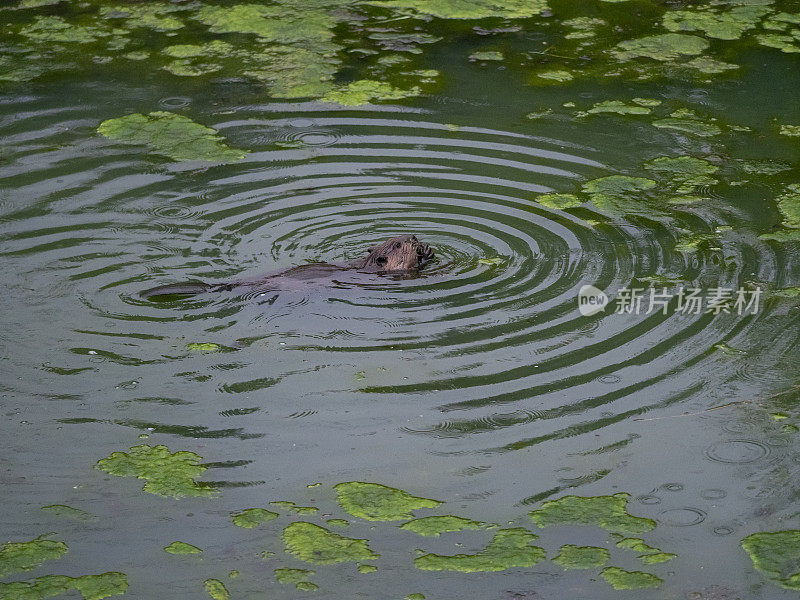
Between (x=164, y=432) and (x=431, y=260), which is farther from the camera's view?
(x=431, y=260)

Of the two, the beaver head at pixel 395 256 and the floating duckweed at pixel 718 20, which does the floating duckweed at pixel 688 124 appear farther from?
the beaver head at pixel 395 256

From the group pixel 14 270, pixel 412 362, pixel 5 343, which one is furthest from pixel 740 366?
pixel 14 270

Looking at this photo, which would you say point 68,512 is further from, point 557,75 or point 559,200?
point 557,75

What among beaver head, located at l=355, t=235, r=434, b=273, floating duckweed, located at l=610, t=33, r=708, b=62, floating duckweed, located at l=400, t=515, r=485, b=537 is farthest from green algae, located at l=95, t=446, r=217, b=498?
floating duckweed, located at l=610, t=33, r=708, b=62

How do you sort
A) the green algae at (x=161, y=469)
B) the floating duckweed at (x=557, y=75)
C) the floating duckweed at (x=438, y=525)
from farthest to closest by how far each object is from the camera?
the floating duckweed at (x=557, y=75) < the green algae at (x=161, y=469) < the floating duckweed at (x=438, y=525)

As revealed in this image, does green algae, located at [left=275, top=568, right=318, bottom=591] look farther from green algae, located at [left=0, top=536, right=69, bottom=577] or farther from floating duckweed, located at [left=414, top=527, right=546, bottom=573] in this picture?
green algae, located at [left=0, top=536, right=69, bottom=577]

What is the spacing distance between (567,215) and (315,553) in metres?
3.87

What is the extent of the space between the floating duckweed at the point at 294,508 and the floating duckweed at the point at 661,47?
675 centimetres

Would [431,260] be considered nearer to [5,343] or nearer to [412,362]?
[412,362]

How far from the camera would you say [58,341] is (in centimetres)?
573

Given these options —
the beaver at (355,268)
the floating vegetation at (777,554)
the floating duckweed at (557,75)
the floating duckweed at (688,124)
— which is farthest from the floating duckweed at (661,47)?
the floating vegetation at (777,554)

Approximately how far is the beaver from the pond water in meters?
0.08

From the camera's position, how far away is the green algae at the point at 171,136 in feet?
26.5

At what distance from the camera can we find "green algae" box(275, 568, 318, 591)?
397 cm
